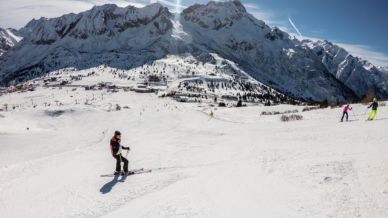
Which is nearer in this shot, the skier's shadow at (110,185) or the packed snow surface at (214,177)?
the packed snow surface at (214,177)

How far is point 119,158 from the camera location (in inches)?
630

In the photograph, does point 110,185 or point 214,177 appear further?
point 110,185

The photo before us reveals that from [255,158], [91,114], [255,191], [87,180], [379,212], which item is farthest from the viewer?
[91,114]

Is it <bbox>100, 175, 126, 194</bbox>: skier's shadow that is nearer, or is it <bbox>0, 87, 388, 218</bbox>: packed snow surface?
<bbox>0, 87, 388, 218</bbox>: packed snow surface

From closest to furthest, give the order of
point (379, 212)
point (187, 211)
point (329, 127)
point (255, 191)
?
point (379, 212)
point (187, 211)
point (255, 191)
point (329, 127)

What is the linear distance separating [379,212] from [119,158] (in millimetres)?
10764

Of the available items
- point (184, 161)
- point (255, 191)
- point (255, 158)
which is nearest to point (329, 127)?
point (255, 158)

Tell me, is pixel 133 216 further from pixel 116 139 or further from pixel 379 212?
pixel 379 212

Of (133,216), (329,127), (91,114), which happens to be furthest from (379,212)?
(91,114)

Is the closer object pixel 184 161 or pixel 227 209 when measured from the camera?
pixel 227 209

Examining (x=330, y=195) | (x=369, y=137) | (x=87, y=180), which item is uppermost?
(x=369, y=137)

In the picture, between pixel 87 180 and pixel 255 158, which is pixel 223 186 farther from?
pixel 87 180

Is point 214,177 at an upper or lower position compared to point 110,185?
upper

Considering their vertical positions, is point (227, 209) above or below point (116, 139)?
below
